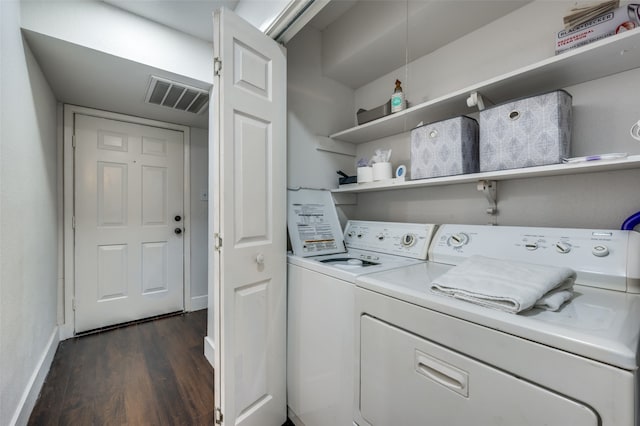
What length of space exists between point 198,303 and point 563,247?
10.4 feet

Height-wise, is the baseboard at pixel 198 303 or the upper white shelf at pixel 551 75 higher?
the upper white shelf at pixel 551 75

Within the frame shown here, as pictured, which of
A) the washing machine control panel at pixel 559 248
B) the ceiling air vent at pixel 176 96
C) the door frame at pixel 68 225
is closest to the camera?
the washing machine control panel at pixel 559 248

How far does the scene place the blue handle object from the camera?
96cm

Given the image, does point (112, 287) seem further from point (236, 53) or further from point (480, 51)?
point (480, 51)

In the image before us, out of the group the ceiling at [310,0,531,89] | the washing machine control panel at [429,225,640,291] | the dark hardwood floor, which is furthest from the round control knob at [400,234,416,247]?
the dark hardwood floor

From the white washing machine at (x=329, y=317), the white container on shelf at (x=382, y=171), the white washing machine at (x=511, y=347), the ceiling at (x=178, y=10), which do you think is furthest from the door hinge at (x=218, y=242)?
the ceiling at (x=178, y=10)

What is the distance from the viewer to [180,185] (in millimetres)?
2932

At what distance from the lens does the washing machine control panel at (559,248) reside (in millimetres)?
883

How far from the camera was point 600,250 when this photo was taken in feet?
3.04

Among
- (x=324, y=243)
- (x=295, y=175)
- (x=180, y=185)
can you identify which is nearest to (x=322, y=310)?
(x=324, y=243)

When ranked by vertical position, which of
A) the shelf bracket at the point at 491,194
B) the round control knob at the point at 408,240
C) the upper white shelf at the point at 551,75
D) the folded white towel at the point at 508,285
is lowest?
the folded white towel at the point at 508,285

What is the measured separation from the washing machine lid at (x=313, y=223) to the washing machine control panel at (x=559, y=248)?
2.04 feet

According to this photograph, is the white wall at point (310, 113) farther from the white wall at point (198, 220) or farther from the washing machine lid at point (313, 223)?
the white wall at point (198, 220)

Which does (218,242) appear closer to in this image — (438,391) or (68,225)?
(438,391)
